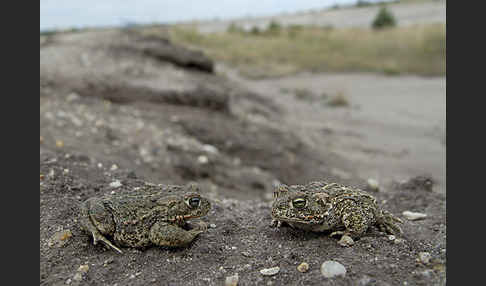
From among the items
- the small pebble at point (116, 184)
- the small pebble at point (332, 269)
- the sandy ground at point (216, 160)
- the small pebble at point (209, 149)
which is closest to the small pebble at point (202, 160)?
the sandy ground at point (216, 160)

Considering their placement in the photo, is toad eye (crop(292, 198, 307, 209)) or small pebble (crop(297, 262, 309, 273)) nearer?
small pebble (crop(297, 262, 309, 273))

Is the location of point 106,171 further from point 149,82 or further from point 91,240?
point 149,82

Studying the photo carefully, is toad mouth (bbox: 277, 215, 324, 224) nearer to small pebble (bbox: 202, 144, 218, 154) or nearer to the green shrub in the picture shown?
small pebble (bbox: 202, 144, 218, 154)

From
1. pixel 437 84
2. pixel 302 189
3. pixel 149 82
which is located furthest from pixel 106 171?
pixel 437 84

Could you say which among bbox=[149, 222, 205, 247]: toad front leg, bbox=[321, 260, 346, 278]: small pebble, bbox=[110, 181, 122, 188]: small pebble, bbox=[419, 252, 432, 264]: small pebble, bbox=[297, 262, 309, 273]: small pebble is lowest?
bbox=[297, 262, 309, 273]: small pebble

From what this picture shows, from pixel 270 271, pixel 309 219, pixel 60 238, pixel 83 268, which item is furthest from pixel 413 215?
pixel 60 238

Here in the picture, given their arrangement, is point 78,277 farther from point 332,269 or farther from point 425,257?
point 425,257

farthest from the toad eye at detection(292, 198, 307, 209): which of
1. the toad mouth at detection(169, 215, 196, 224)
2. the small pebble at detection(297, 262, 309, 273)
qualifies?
the toad mouth at detection(169, 215, 196, 224)

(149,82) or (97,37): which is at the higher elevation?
(97,37)
